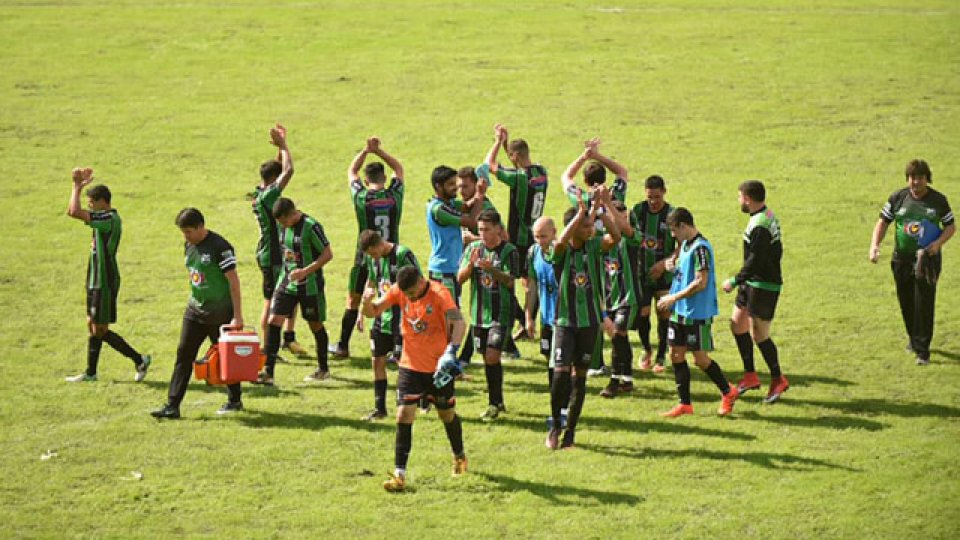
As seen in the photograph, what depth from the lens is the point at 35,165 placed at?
26109 mm

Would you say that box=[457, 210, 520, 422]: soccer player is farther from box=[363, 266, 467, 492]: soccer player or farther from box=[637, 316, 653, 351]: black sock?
box=[637, 316, 653, 351]: black sock

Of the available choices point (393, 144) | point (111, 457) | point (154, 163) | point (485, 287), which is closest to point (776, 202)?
point (393, 144)

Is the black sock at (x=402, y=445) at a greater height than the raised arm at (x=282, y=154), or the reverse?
the raised arm at (x=282, y=154)

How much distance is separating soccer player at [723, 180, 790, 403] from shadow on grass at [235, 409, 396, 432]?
4.25 meters

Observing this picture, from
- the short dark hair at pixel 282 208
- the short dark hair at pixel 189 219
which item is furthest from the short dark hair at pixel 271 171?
the short dark hair at pixel 189 219

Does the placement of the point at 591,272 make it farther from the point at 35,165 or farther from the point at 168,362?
the point at 35,165

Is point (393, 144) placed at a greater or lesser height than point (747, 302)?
greater

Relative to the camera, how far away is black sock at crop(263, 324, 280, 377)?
615 inches

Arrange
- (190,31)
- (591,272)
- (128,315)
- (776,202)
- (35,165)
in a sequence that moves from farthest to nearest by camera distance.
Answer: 1. (190,31)
2. (35,165)
3. (776,202)
4. (128,315)
5. (591,272)

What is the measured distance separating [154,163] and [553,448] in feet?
52.5

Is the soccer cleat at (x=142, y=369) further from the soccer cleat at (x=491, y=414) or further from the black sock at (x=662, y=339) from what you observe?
the black sock at (x=662, y=339)

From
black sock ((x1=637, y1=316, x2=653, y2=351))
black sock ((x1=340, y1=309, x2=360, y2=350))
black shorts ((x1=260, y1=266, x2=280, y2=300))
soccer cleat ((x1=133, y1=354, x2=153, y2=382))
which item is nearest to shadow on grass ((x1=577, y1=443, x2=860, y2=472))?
black sock ((x1=637, y1=316, x2=653, y2=351))

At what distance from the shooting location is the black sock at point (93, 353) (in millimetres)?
15641

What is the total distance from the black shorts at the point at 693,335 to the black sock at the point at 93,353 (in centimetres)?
716
